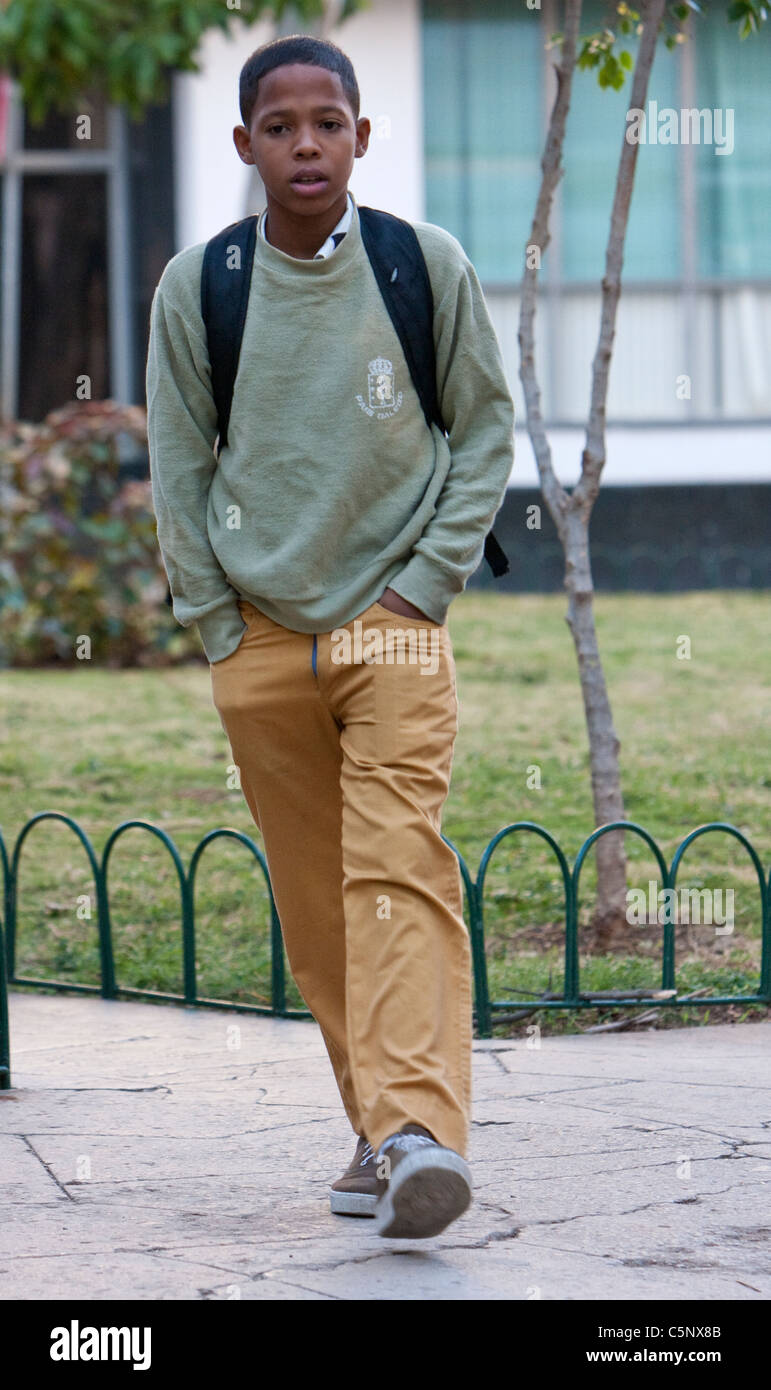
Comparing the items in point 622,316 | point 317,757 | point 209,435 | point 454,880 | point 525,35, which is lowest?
point 454,880

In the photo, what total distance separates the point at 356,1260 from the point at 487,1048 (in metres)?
1.90

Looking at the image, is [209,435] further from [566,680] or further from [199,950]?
[566,680]

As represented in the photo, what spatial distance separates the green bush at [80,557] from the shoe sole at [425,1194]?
804 cm

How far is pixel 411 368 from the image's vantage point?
139 inches

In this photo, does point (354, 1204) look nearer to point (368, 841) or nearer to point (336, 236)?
point (368, 841)

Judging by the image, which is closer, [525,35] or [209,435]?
[209,435]

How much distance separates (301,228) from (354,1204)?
74.6 inches

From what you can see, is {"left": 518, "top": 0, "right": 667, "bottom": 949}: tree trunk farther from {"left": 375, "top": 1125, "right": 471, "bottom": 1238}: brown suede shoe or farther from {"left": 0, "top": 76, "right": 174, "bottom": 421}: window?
{"left": 0, "top": 76, "right": 174, "bottom": 421}: window

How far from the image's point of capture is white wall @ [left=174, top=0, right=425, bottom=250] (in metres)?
13.9

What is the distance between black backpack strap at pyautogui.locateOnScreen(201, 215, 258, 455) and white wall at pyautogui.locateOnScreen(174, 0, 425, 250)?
34.6 ft

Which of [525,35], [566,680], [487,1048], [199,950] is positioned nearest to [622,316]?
[525,35]

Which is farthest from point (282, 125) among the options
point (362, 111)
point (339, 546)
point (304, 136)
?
point (362, 111)

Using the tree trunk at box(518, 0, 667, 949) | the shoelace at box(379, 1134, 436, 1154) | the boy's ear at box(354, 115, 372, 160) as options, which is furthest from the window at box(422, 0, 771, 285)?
the shoelace at box(379, 1134, 436, 1154)
